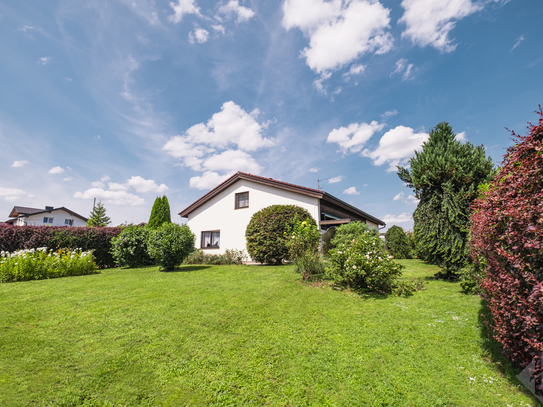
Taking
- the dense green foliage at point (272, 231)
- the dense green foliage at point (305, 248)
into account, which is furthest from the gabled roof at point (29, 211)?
the dense green foliage at point (305, 248)

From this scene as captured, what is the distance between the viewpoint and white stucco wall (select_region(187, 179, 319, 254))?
14.1 meters

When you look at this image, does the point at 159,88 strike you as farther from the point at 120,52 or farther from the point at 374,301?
the point at 374,301

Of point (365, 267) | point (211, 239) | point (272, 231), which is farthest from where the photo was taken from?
point (211, 239)

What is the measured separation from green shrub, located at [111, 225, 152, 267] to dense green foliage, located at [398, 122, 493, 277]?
12.7 m

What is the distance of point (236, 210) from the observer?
16.3m

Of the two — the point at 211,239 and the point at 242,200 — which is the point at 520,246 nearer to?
the point at 242,200

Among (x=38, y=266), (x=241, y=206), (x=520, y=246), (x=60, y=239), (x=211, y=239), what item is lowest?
(x=38, y=266)

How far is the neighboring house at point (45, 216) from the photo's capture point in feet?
123

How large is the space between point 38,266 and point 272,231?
9.47 m

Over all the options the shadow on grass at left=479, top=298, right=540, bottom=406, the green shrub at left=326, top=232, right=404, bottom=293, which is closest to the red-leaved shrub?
the shadow on grass at left=479, top=298, right=540, bottom=406

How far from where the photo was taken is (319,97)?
10875 mm

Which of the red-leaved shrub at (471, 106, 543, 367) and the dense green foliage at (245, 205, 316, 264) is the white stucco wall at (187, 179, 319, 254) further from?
the red-leaved shrub at (471, 106, 543, 367)

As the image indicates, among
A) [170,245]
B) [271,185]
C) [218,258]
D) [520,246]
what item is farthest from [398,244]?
[520,246]

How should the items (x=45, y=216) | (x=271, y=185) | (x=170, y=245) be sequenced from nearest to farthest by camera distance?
1. (x=170, y=245)
2. (x=271, y=185)
3. (x=45, y=216)
